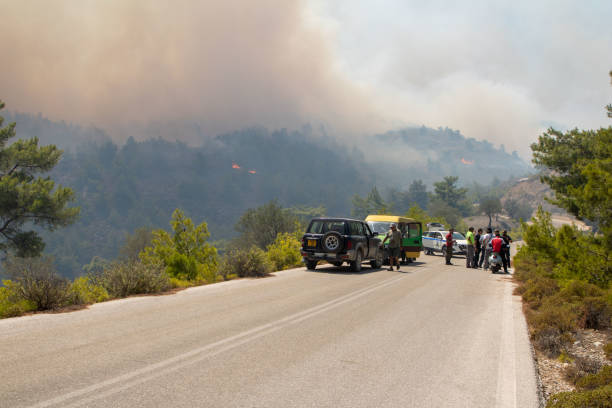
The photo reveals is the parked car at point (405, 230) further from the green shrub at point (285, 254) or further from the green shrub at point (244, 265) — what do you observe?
the green shrub at point (244, 265)

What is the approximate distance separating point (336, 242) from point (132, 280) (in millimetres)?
8114

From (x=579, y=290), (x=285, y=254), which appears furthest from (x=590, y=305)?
(x=285, y=254)

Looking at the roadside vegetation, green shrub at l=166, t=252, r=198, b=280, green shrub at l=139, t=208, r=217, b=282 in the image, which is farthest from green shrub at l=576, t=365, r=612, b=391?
green shrub at l=166, t=252, r=198, b=280

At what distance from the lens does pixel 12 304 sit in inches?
301

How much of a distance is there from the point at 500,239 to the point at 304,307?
543 inches

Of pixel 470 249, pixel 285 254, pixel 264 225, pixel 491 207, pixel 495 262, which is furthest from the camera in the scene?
pixel 491 207

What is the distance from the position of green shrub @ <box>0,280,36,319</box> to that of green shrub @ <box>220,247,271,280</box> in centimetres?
672

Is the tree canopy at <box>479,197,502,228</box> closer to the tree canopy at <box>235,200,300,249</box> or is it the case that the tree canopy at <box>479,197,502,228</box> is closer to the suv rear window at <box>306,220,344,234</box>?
the tree canopy at <box>235,200,300,249</box>

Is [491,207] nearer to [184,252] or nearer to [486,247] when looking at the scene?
[486,247]

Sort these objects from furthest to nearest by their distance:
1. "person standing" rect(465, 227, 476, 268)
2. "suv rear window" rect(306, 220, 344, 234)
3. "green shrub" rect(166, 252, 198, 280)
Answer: "person standing" rect(465, 227, 476, 268), "suv rear window" rect(306, 220, 344, 234), "green shrub" rect(166, 252, 198, 280)

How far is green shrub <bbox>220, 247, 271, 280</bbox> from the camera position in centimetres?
1445

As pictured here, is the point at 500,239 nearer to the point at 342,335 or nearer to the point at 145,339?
the point at 342,335

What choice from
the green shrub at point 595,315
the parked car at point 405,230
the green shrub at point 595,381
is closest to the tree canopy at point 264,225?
the parked car at point 405,230

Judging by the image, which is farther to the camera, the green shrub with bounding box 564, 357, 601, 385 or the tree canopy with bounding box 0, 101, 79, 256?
the tree canopy with bounding box 0, 101, 79, 256
